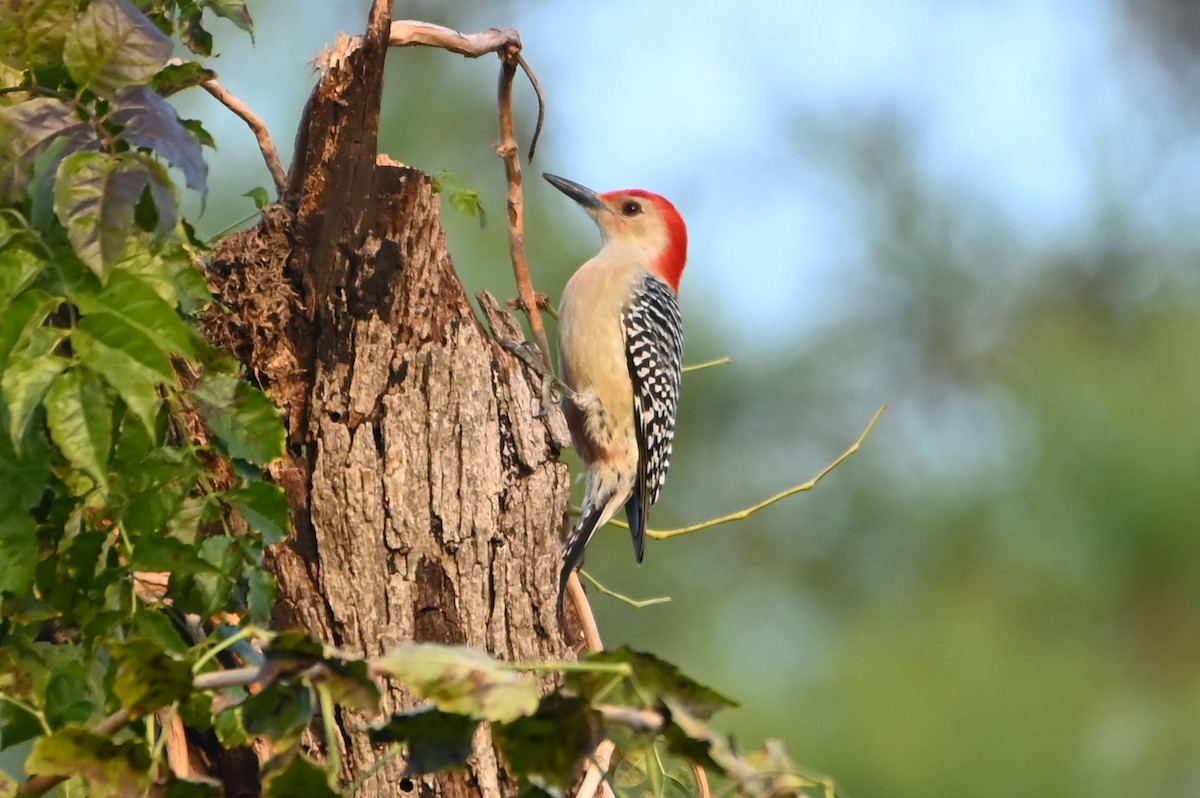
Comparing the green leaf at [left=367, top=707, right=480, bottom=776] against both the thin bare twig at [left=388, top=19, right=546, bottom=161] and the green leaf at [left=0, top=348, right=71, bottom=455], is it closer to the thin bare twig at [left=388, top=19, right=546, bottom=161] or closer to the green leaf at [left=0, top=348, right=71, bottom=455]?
the green leaf at [left=0, top=348, right=71, bottom=455]

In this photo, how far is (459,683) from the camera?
3.74 ft

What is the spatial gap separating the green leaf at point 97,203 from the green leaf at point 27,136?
0.07 meters

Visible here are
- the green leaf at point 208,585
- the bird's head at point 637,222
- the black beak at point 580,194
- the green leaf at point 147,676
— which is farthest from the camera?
the bird's head at point 637,222

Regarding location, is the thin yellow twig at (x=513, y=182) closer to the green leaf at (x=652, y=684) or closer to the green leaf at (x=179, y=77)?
the green leaf at (x=179, y=77)

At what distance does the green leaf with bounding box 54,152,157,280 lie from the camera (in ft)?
4.86

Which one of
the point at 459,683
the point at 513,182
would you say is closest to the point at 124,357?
the point at 459,683

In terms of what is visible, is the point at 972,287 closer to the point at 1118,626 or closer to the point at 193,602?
the point at 1118,626

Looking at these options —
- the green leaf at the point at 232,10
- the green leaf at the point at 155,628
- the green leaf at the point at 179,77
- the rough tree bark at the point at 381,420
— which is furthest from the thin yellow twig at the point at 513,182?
the green leaf at the point at 155,628

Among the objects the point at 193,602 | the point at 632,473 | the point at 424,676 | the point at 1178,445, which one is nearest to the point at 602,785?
the point at 193,602

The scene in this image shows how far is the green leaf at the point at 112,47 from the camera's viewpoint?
5.30ft

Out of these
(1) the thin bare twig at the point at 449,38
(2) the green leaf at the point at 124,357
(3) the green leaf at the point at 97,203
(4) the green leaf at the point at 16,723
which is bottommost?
(4) the green leaf at the point at 16,723

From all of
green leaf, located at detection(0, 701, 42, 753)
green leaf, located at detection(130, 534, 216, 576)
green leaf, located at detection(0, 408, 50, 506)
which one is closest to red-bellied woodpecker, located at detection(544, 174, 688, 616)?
green leaf, located at detection(130, 534, 216, 576)

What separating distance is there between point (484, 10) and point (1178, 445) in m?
4.67

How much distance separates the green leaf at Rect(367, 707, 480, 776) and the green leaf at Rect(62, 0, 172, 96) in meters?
0.87
